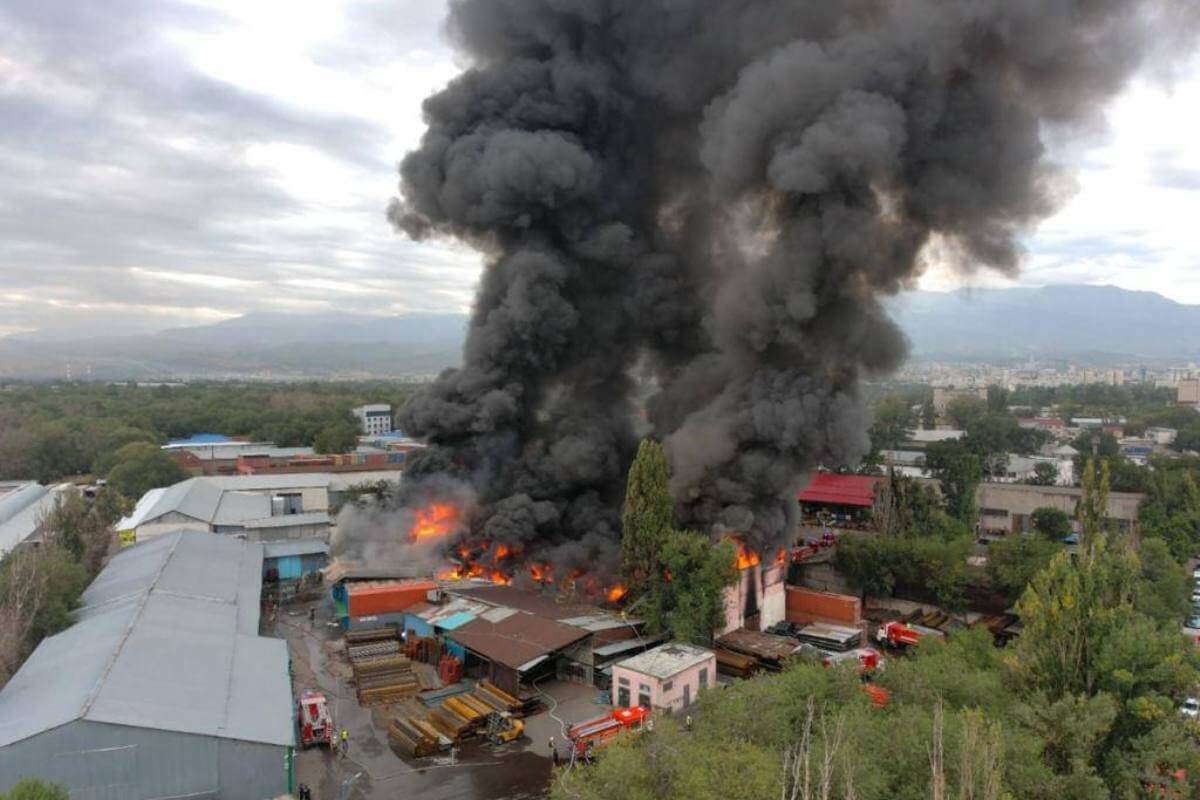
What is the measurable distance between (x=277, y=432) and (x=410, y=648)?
204 feet

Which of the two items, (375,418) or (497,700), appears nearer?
(497,700)

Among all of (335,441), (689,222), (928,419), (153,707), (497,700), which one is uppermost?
(689,222)

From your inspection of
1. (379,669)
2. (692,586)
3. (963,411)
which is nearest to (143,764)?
(379,669)

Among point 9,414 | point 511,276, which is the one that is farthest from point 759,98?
point 9,414

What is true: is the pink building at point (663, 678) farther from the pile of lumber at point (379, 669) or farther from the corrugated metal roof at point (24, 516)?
the corrugated metal roof at point (24, 516)

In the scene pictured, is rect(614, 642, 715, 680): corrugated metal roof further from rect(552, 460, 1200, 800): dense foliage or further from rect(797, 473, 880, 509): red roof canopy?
rect(797, 473, 880, 509): red roof canopy

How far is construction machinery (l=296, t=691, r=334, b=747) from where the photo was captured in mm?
19766

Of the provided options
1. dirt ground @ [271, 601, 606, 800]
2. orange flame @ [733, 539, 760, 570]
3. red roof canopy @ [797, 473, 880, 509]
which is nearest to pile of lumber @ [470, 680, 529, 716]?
dirt ground @ [271, 601, 606, 800]

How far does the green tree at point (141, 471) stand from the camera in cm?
5366

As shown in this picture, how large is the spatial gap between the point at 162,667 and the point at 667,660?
1287 centimetres

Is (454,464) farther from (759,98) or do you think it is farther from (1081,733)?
(1081,733)

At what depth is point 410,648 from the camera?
26.9 m

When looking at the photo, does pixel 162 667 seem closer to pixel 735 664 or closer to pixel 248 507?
pixel 735 664

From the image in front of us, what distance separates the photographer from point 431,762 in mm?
19156
